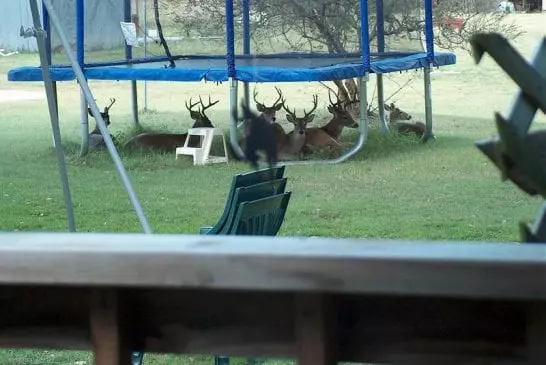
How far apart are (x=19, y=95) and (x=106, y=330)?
19.2 metres

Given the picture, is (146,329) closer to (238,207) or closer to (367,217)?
(238,207)

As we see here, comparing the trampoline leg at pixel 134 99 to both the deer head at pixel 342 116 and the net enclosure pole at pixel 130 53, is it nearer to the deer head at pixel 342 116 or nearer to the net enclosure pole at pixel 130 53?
the net enclosure pole at pixel 130 53

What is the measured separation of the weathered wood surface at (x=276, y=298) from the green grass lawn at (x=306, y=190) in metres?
3.16

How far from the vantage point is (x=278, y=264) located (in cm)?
A: 137

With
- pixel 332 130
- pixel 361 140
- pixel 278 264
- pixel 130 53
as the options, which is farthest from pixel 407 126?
pixel 278 264

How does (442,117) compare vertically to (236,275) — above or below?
below

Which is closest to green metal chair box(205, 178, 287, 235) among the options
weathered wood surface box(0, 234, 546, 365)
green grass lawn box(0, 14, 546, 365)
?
green grass lawn box(0, 14, 546, 365)

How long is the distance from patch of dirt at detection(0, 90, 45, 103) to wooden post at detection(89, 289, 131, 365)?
1788cm

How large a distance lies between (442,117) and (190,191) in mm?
7521

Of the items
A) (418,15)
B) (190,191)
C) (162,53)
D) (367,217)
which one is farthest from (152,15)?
(367,217)

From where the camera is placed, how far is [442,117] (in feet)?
53.4

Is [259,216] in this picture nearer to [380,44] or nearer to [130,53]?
[380,44]

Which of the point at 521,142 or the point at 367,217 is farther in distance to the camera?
the point at 367,217

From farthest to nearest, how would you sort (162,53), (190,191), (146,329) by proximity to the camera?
(162,53) < (190,191) < (146,329)
